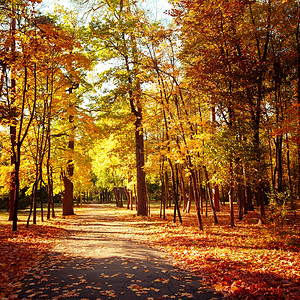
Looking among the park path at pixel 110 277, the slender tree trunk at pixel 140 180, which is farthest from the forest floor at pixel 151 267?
the slender tree trunk at pixel 140 180

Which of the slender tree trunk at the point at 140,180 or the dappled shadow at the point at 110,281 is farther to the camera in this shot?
the slender tree trunk at the point at 140,180

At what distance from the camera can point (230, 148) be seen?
10578 millimetres

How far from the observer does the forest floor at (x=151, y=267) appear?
4488mm

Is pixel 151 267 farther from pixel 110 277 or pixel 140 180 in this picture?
pixel 140 180

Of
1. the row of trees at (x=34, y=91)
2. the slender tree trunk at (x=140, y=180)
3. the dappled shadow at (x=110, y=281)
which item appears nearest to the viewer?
the dappled shadow at (x=110, y=281)

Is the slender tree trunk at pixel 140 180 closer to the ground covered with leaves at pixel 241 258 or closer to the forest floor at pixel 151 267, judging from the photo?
the ground covered with leaves at pixel 241 258

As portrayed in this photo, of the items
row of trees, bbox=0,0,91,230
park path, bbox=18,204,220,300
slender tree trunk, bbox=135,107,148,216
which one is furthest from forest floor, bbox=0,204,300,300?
slender tree trunk, bbox=135,107,148,216

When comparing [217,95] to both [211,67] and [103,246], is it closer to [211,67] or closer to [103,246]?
[211,67]

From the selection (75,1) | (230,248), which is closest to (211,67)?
(230,248)

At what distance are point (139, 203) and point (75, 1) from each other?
44.5 feet

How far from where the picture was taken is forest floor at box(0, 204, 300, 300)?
14.7ft

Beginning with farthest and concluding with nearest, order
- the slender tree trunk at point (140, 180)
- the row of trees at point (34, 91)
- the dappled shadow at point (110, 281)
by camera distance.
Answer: the slender tree trunk at point (140, 180), the row of trees at point (34, 91), the dappled shadow at point (110, 281)

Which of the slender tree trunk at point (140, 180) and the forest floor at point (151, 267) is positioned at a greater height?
the slender tree trunk at point (140, 180)

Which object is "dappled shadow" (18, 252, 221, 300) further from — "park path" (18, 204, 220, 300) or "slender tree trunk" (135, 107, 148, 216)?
"slender tree trunk" (135, 107, 148, 216)
